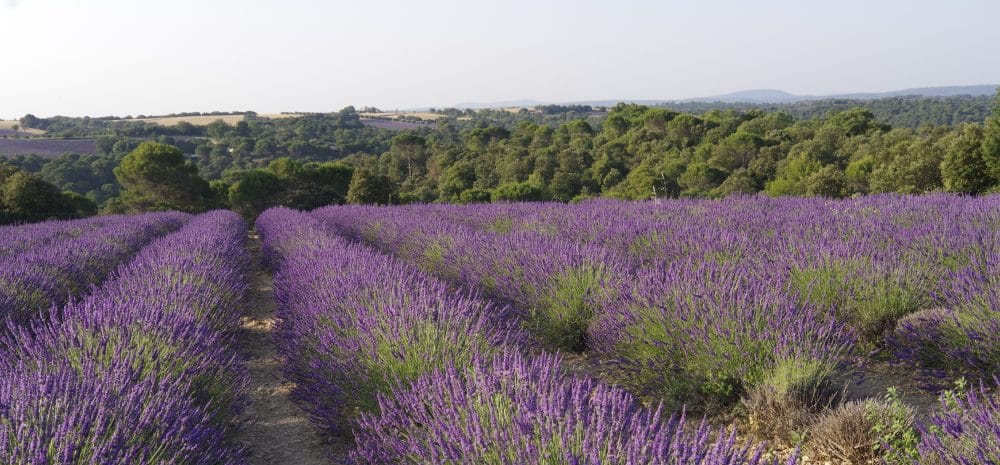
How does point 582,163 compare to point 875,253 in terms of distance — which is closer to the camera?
point 875,253

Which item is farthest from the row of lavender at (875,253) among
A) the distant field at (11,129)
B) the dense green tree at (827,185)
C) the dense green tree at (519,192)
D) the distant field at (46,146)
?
the distant field at (11,129)

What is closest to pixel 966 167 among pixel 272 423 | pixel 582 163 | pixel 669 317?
pixel 669 317

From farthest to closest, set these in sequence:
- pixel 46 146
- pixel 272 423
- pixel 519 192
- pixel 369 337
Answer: pixel 46 146, pixel 519 192, pixel 272 423, pixel 369 337

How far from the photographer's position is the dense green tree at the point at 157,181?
23609 mm

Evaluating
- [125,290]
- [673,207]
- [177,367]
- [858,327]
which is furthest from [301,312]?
[673,207]

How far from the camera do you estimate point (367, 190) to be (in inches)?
784

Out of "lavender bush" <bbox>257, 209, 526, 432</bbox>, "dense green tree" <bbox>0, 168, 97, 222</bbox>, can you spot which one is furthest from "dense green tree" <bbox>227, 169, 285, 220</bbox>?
"lavender bush" <bbox>257, 209, 526, 432</bbox>

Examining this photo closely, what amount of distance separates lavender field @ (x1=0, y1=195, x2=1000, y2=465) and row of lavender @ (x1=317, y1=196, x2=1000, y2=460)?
0.7 inches

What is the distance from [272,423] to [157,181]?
81.5 feet

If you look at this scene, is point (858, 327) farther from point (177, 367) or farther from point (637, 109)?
point (637, 109)

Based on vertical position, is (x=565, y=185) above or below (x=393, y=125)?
below

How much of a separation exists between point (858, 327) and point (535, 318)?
1875 millimetres

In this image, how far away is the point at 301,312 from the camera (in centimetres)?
336

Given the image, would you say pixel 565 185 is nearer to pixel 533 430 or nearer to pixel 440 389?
pixel 440 389
